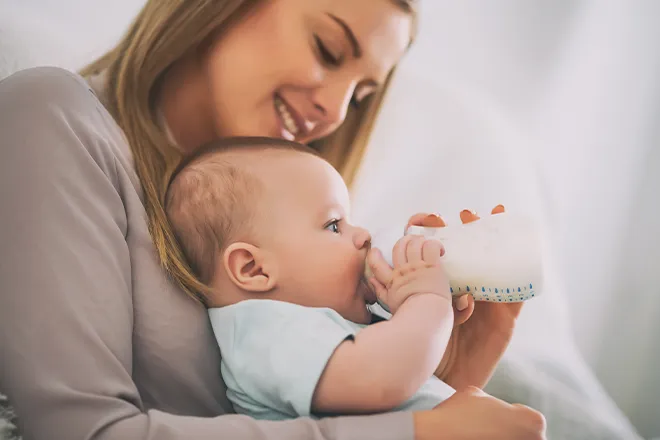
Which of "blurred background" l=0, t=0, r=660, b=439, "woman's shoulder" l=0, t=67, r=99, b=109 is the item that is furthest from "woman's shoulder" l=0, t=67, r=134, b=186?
"blurred background" l=0, t=0, r=660, b=439

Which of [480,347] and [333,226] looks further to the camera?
[480,347]

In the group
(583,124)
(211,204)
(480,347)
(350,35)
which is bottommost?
(480,347)

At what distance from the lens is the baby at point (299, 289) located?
0.59 metres

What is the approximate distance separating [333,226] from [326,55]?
0.33m

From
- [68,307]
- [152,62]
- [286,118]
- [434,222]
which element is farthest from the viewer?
[286,118]

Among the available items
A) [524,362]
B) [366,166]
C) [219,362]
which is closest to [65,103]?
[219,362]

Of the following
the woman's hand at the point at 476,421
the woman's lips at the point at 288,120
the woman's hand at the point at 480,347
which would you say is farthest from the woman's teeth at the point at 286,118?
the woman's hand at the point at 476,421

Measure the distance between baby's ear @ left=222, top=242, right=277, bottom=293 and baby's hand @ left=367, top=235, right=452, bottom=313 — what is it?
0.12 meters

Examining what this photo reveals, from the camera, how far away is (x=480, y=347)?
0.88 metres

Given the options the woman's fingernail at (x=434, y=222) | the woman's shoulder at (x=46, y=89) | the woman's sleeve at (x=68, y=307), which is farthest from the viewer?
the woman's fingernail at (x=434, y=222)

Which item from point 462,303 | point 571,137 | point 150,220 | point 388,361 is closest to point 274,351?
point 388,361

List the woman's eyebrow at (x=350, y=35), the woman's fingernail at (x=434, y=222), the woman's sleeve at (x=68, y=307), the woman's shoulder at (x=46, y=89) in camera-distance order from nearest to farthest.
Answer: the woman's sleeve at (x=68, y=307)
the woman's shoulder at (x=46, y=89)
the woman's fingernail at (x=434, y=222)
the woman's eyebrow at (x=350, y=35)

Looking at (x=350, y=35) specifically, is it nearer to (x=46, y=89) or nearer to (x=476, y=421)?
(x=46, y=89)

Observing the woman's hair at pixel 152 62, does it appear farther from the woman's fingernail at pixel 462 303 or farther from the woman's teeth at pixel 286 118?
the woman's fingernail at pixel 462 303
